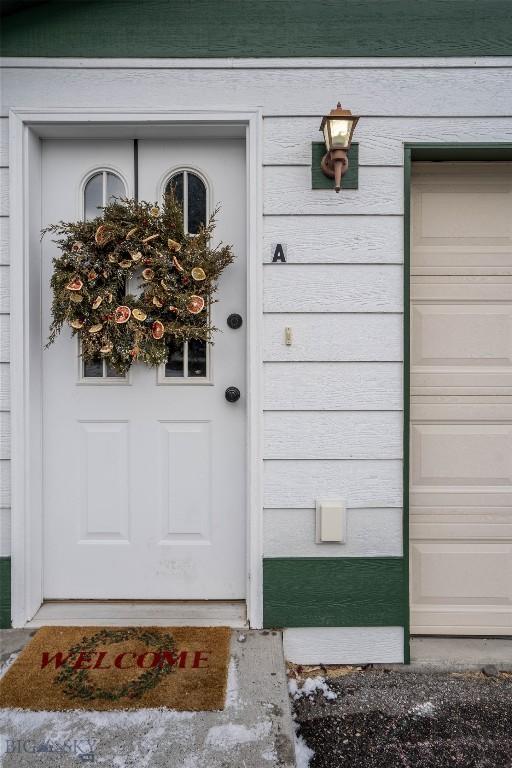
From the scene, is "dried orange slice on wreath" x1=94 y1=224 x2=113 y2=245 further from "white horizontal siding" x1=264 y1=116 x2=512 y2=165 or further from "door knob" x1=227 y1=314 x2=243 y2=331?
"white horizontal siding" x1=264 y1=116 x2=512 y2=165

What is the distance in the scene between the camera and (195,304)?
199 centimetres

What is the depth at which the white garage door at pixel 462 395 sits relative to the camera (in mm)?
2176

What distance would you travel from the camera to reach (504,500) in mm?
2188

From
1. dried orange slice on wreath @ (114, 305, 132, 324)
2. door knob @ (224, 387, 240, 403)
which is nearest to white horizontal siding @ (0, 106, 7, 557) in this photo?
dried orange slice on wreath @ (114, 305, 132, 324)

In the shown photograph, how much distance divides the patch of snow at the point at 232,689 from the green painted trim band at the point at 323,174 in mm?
1944

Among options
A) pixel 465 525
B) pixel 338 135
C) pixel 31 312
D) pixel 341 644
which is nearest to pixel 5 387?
pixel 31 312

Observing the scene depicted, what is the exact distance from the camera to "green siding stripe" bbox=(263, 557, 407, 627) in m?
2.07

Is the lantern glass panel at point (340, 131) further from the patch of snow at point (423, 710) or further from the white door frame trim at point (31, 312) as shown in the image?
the patch of snow at point (423, 710)

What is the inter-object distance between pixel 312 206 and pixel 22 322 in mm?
1336

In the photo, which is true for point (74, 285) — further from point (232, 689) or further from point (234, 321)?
point (232, 689)

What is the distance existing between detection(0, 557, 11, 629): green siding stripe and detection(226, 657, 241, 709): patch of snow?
100 cm

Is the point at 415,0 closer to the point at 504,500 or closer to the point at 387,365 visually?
the point at 387,365

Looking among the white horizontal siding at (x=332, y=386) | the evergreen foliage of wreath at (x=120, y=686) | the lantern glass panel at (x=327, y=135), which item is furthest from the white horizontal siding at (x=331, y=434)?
the lantern glass panel at (x=327, y=135)

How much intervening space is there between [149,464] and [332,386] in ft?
2.95
